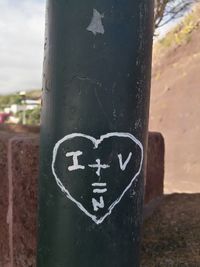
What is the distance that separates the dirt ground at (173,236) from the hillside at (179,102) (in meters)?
4.75

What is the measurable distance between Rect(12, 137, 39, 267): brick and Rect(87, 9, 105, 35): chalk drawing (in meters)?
1.37

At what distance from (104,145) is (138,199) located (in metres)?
0.26

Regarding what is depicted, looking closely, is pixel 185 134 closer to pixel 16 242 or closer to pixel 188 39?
pixel 188 39

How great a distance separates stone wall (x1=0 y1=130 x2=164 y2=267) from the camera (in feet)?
10.1

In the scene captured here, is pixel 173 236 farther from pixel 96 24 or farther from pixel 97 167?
pixel 96 24

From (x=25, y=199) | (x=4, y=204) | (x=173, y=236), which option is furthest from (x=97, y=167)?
(x=173, y=236)

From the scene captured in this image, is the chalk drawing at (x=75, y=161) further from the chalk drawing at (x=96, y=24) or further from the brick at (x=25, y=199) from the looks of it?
the brick at (x=25, y=199)

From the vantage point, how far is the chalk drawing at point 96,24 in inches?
70.2

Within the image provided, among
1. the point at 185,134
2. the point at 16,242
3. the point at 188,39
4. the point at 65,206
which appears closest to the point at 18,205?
the point at 16,242

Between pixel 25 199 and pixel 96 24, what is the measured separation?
158 centimetres

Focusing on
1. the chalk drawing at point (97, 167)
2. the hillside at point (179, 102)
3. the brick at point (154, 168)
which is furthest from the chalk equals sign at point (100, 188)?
the hillside at point (179, 102)

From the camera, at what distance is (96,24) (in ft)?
5.84

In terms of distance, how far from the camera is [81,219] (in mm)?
1845

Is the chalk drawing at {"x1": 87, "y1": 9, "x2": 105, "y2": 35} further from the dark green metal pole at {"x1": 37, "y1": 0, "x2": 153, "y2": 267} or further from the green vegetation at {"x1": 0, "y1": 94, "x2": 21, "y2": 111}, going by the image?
the green vegetation at {"x1": 0, "y1": 94, "x2": 21, "y2": 111}
